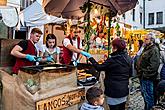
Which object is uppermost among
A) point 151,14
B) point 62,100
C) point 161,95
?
point 151,14

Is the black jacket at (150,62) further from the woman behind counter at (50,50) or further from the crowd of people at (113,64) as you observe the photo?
the woman behind counter at (50,50)

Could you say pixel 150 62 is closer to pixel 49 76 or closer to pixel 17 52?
pixel 17 52

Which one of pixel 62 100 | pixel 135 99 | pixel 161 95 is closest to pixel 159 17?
pixel 135 99

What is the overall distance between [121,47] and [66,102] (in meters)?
1.31

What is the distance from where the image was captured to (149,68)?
19.6ft

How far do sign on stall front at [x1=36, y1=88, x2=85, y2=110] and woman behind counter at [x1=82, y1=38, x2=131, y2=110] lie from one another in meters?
0.57

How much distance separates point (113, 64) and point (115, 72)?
0.15m

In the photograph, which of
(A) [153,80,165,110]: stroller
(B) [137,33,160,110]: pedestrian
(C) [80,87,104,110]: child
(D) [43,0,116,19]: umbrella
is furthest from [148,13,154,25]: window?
(C) [80,87,104,110]: child

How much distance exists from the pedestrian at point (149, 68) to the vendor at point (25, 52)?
2.52 metres

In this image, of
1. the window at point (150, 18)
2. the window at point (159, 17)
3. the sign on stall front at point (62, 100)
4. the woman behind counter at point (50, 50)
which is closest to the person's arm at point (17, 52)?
the woman behind counter at point (50, 50)

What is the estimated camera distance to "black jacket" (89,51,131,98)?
4438 millimetres

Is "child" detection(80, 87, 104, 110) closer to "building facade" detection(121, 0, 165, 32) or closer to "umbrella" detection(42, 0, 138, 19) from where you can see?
"umbrella" detection(42, 0, 138, 19)

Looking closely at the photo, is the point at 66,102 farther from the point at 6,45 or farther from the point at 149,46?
the point at 149,46

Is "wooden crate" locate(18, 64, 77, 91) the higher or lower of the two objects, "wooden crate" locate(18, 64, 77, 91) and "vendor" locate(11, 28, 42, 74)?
the lower
